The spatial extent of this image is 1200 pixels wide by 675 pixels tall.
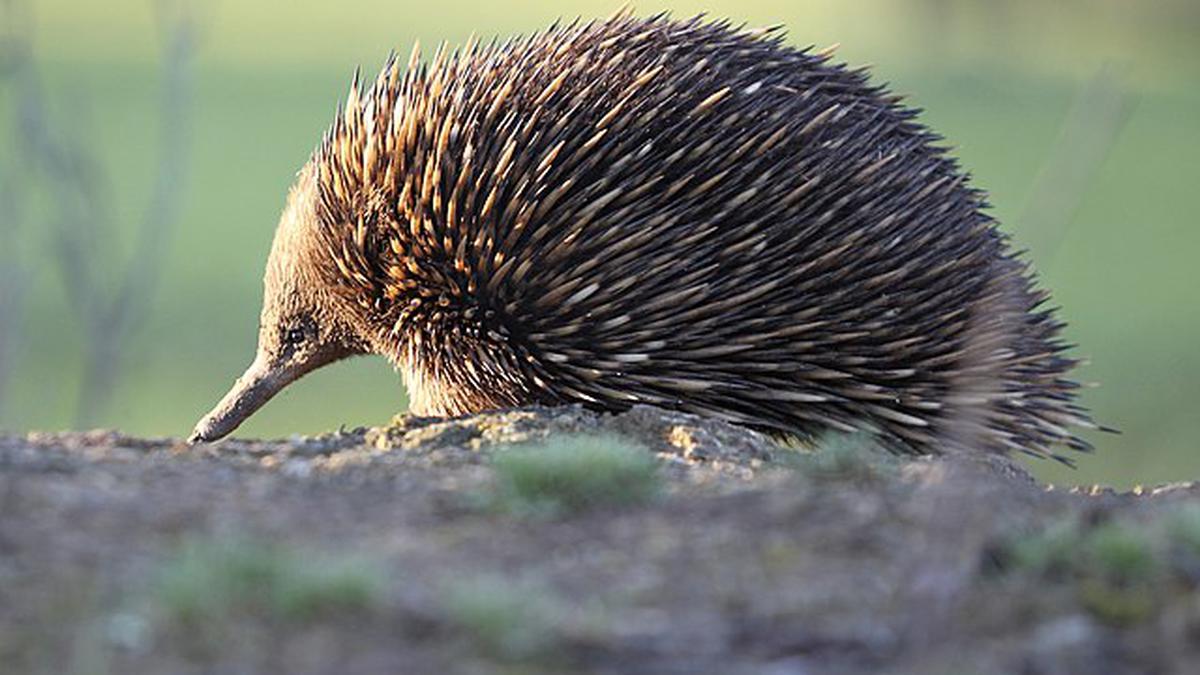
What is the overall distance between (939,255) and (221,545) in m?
3.81

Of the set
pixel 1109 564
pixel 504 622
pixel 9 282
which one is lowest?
pixel 1109 564

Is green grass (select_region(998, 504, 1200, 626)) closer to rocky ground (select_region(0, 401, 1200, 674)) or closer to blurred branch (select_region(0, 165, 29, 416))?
rocky ground (select_region(0, 401, 1200, 674))

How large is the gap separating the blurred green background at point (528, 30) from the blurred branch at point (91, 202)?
0.06 m

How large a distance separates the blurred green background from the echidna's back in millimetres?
928

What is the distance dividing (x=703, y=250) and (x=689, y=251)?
5 cm

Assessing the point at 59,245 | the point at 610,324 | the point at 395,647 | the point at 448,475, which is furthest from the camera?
the point at 610,324

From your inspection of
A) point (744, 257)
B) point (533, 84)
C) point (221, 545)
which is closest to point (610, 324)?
point (744, 257)

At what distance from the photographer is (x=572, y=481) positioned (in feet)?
15.2

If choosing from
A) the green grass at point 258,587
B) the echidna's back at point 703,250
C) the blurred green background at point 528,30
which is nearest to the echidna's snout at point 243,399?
the blurred green background at point 528,30

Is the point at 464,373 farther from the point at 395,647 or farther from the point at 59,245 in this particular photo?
the point at 395,647

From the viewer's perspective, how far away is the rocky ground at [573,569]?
380cm

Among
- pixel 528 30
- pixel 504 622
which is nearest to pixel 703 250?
pixel 504 622

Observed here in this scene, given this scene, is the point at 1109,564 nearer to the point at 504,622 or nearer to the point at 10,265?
the point at 504,622

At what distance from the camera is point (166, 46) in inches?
191
